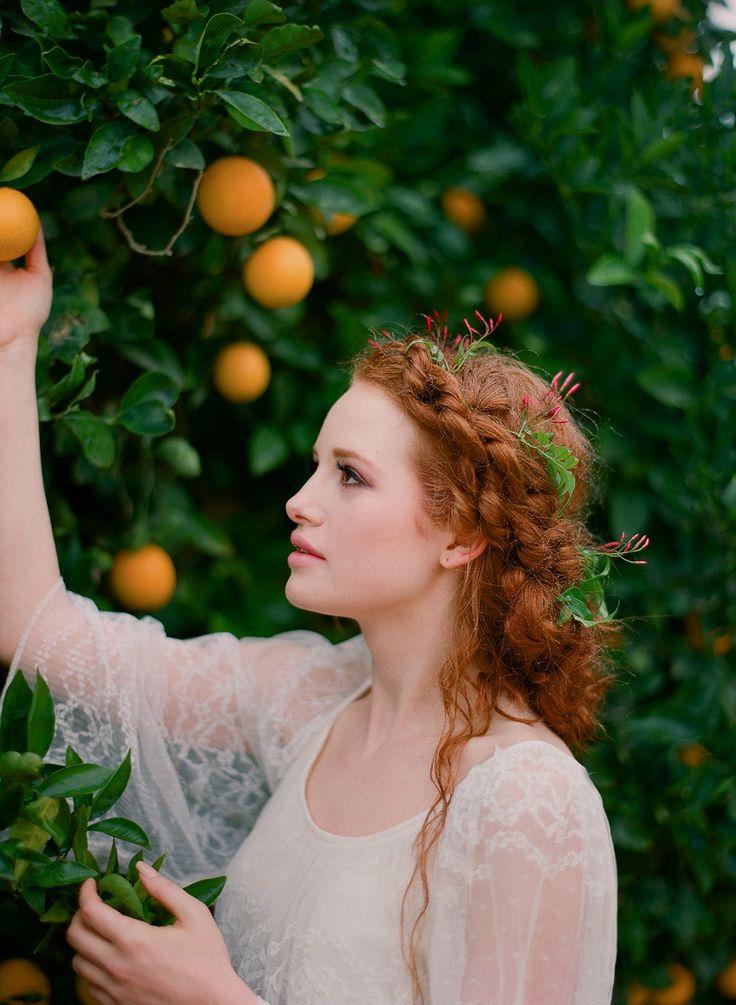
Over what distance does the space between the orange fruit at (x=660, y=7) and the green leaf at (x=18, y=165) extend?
1.08 meters

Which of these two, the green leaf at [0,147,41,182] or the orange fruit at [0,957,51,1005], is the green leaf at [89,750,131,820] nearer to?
the orange fruit at [0,957,51,1005]

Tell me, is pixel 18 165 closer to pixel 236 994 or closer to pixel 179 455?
pixel 179 455

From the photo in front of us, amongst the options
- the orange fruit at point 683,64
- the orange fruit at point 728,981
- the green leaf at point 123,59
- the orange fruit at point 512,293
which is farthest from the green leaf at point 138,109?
the orange fruit at point 728,981

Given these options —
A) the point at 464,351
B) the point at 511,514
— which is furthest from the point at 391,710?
the point at 464,351

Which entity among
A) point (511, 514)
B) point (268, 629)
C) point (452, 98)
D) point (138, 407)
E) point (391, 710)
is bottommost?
point (268, 629)

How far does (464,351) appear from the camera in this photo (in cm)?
122

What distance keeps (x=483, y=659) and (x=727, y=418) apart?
628 mm

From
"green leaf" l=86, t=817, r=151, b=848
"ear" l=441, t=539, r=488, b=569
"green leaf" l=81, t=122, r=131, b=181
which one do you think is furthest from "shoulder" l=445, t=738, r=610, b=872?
"green leaf" l=81, t=122, r=131, b=181

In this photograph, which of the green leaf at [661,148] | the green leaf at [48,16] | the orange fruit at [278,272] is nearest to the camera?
the green leaf at [48,16]

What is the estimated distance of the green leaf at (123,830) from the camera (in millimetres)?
1060

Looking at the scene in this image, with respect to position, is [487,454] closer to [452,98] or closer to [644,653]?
[644,653]

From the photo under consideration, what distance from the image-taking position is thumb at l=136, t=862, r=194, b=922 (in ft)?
3.43

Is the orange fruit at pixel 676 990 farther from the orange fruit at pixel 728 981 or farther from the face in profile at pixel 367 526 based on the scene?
the face in profile at pixel 367 526

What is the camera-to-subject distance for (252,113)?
43.1 inches
